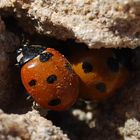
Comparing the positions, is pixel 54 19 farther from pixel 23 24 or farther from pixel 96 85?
pixel 96 85

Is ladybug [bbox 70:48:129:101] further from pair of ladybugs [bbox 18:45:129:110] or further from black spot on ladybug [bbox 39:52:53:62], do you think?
black spot on ladybug [bbox 39:52:53:62]

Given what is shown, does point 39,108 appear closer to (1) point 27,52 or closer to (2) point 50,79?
(2) point 50,79

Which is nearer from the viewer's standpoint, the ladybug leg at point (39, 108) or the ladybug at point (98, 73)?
the ladybug leg at point (39, 108)

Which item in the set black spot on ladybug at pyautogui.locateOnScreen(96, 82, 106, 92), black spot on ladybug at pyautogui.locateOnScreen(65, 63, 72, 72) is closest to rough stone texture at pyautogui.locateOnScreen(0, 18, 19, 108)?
black spot on ladybug at pyautogui.locateOnScreen(65, 63, 72, 72)

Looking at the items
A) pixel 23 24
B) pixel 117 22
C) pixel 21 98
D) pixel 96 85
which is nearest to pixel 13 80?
pixel 21 98

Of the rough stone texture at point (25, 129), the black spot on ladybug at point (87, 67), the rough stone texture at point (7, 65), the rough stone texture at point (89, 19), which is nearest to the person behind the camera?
the rough stone texture at point (25, 129)

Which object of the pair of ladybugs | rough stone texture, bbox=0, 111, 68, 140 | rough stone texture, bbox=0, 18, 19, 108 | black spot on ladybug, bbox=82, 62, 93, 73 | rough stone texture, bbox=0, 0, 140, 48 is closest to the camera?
rough stone texture, bbox=0, 111, 68, 140

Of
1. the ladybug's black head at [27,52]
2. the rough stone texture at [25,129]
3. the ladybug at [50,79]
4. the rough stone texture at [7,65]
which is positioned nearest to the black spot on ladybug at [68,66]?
the ladybug at [50,79]

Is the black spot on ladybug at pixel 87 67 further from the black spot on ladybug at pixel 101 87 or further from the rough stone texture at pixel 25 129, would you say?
the rough stone texture at pixel 25 129
